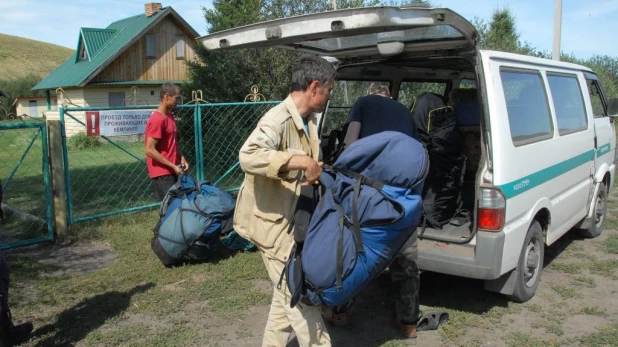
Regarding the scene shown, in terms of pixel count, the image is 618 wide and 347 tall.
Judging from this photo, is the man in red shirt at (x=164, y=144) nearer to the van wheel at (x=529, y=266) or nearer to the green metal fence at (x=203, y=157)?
the green metal fence at (x=203, y=157)

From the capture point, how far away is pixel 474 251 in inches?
154

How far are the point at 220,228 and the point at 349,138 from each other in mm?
1843

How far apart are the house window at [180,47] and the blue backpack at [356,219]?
30.3m

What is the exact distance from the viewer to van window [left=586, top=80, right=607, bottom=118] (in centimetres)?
634

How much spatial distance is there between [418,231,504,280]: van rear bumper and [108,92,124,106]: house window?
27.0 m

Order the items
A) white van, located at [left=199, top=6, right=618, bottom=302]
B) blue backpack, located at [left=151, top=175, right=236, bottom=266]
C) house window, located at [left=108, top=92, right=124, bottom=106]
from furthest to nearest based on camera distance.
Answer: house window, located at [left=108, top=92, right=124, bottom=106] → blue backpack, located at [left=151, top=175, right=236, bottom=266] → white van, located at [left=199, top=6, right=618, bottom=302]

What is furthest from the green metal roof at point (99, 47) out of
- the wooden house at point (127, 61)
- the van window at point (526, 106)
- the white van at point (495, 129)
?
the van window at point (526, 106)

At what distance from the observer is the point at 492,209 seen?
3.79 m

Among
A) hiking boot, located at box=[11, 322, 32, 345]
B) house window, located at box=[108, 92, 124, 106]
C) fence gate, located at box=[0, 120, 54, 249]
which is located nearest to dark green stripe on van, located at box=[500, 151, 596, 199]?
hiking boot, located at box=[11, 322, 32, 345]

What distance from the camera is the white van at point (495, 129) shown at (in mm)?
3266

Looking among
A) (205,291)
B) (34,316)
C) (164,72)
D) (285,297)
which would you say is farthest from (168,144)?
(164,72)

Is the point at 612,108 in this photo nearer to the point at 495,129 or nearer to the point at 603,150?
the point at 603,150

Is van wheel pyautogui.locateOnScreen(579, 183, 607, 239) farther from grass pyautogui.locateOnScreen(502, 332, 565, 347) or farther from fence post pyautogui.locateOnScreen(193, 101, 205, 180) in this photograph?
fence post pyautogui.locateOnScreen(193, 101, 205, 180)

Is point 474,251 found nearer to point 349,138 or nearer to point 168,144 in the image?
point 349,138
